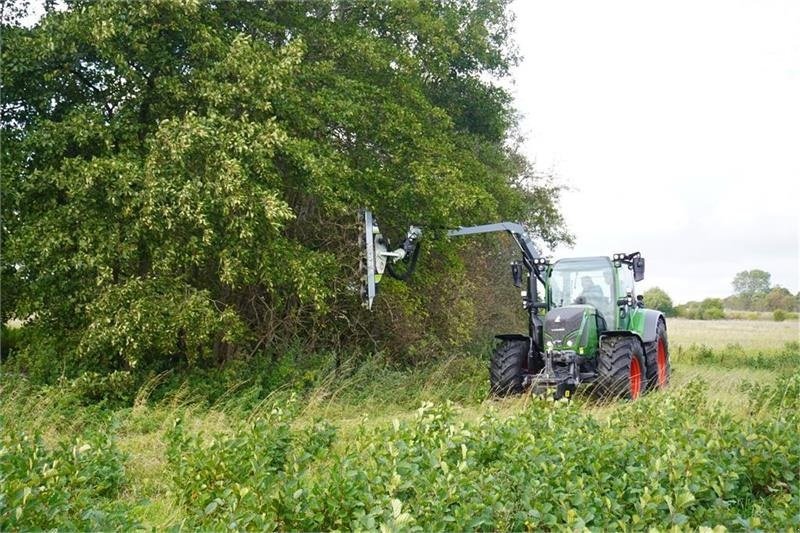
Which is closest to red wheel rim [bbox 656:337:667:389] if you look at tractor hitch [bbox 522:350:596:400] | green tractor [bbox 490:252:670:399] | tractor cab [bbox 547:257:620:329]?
green tractor [bbox 490:252:670:399]

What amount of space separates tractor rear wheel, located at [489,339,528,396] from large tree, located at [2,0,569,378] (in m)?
2.47

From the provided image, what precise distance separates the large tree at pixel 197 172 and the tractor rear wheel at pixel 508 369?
247cm

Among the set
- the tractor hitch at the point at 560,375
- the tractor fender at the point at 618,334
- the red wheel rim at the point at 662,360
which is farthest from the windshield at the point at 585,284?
the red wheel rim at the point at 662,360

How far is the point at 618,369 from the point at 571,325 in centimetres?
97

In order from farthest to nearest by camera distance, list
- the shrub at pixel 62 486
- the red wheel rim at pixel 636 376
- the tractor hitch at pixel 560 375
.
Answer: the red wheel rim at pixel 636 376, the tractor hitch at pixel 560 375, the shrub at pixel 62 486

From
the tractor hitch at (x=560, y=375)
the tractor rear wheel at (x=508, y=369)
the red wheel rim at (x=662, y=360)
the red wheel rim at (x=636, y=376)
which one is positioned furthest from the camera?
the red wheel rim at (x=662, y=360)

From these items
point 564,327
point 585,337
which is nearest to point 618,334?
point 585,337

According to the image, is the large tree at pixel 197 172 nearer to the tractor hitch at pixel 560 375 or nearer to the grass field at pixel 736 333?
the tractor hitch at pixel 560 375

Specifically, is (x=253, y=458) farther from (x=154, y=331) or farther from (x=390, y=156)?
(x=390, y=156)

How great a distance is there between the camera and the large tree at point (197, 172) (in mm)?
10930

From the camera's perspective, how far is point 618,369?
1159 cm

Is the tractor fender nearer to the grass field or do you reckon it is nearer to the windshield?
the windshield

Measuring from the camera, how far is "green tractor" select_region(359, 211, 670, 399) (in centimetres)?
1162

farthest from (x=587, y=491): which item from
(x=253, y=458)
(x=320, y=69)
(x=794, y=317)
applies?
(x=794, y=317)
